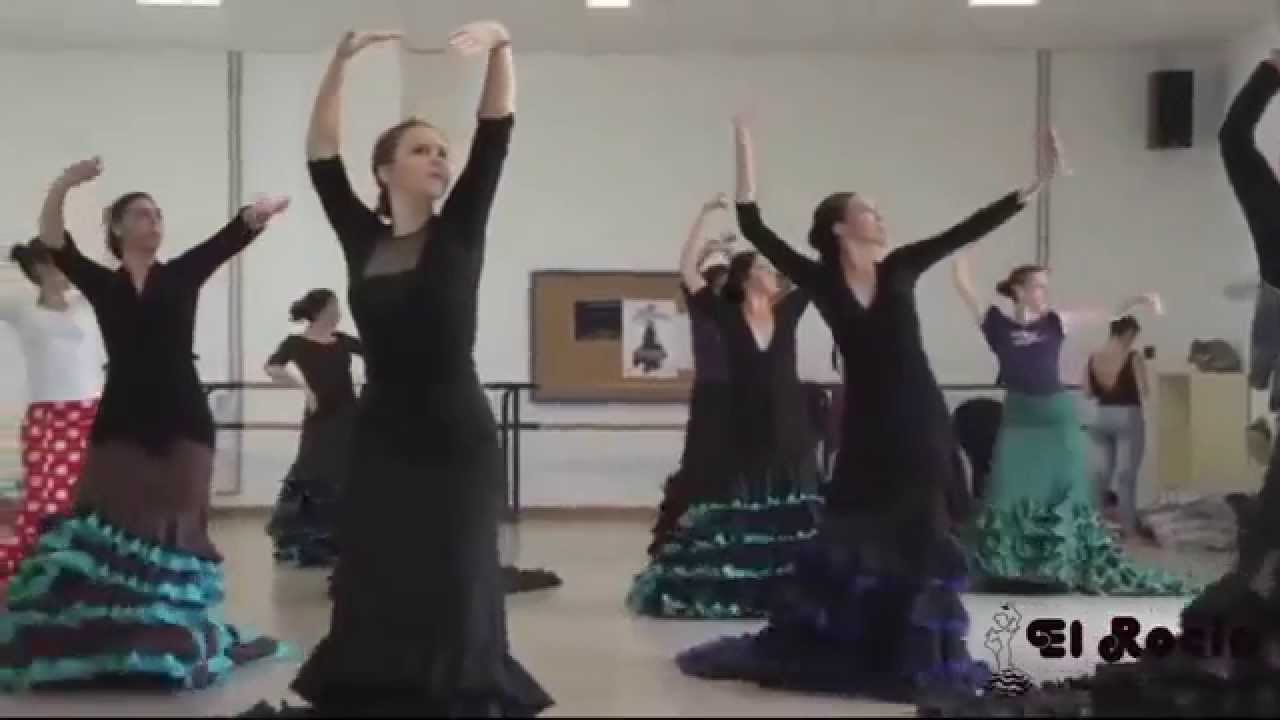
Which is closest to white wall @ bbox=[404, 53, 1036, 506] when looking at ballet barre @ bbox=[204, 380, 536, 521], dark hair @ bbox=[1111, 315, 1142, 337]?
ballet barre @ bbox=[204, 380, 536, 521]

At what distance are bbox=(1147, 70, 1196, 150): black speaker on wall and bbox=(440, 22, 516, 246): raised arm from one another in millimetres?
7360

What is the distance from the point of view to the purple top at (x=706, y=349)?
630 cm

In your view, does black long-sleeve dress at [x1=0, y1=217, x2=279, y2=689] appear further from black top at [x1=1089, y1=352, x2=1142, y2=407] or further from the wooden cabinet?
the wooden cabinet

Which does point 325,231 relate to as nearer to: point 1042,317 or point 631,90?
point 631,90

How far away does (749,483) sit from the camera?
584 centimetres

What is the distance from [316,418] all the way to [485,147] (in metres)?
4.62

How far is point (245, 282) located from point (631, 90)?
106 inches

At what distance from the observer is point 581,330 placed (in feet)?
33.3

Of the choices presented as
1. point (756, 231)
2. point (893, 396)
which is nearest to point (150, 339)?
point (756, 231)

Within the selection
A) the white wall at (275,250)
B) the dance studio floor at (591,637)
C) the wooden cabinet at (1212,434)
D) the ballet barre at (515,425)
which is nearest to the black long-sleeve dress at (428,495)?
the dance studio floor at (591,637)

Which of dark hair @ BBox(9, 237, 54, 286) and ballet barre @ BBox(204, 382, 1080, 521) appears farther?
ballet barre @ BBox(204, 382, 1080, 521)

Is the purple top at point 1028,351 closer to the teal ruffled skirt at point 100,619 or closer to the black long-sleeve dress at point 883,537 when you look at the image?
the black long-sleeve dress at point 883,537

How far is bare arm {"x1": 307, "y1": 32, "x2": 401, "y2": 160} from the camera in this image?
348cm

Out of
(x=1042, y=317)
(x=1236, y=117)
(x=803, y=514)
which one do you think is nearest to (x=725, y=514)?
(x=803, y=514)
